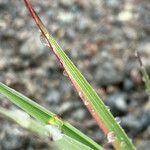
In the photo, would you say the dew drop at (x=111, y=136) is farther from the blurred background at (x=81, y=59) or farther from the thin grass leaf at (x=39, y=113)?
the blurred background at (x=81, y=59)

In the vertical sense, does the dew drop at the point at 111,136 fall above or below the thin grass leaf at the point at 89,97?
below

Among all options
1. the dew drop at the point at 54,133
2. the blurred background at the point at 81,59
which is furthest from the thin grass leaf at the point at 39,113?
the blurred background at the point at 81,59

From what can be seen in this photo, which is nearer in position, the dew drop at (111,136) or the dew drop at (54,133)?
the dew drop at (54,133)

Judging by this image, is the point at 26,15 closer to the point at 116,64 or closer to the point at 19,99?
the point at 116,64

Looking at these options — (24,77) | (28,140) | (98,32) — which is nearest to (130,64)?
(98,32)

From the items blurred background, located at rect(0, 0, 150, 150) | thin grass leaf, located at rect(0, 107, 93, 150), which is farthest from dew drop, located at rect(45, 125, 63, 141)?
blurred background, located at rect(0, 0, 150, 150)

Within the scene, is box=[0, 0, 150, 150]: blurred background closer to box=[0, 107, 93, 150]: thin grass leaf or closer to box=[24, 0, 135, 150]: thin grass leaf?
box=[24, 0, 135, 150]: thin grass leaf

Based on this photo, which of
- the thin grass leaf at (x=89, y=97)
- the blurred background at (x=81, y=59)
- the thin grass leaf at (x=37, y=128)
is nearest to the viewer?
the thin grass leaf at (x=37, y=128)

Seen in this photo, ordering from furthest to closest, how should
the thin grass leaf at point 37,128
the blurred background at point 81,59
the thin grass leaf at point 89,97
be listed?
the blurred background at point 81,59, the thin grass leaf at point 89,97, the thin grass leaf at point 37,128
